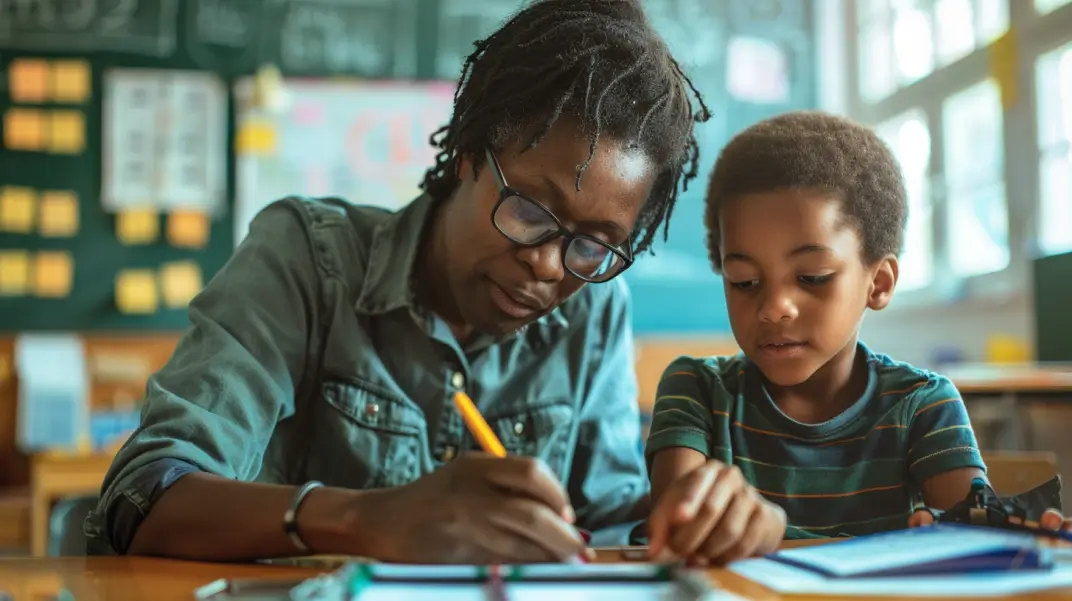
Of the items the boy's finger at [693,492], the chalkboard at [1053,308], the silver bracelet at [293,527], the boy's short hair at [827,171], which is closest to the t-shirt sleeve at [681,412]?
the boy's short hair at [827,171]

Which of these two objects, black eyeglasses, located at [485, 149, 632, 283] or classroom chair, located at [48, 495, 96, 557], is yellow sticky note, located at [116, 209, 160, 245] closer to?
classroom chair, located at [48, 495, 96, 557]

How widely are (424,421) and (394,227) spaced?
0.82 feet

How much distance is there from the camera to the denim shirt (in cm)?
88

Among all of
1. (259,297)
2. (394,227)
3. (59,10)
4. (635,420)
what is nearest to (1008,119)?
(635,420)

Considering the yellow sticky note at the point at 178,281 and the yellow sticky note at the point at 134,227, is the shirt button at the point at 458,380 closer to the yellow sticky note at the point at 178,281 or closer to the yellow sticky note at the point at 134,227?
the yellow sticky note at the point at 178,281

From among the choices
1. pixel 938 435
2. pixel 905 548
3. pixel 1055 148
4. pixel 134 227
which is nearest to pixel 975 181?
→ pixel 1055 148

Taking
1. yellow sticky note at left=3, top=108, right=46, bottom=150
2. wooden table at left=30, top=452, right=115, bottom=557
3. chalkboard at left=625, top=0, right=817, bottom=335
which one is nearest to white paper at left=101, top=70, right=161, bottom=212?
yellow sticky note at left=3, top=108, right=46, bottom=150

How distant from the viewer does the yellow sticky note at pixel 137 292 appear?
148 inches

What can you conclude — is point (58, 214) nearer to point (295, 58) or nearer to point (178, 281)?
point (178, 281)

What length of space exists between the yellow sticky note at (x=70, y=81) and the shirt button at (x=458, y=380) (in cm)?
324

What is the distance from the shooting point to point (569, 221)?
1005mm

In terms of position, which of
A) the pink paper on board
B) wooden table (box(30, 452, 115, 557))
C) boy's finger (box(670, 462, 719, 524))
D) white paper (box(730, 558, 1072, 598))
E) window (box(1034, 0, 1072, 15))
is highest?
window (box(1034, 0, 1072, 15))

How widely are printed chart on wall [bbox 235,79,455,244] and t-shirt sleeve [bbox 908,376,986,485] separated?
10.2ft

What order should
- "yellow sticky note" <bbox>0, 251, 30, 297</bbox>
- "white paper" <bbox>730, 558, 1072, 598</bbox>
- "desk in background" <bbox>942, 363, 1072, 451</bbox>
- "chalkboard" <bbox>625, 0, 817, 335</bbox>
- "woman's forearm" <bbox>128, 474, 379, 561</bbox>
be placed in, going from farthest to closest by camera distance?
"chalkboard" <bbox>625, 0, 817, 335</bbox>, "yellow sticky note" <bbox>0, 251, 30, 297</bbox>, "desk in background" <bbox>942, 363, 1072, 451</bbox>, "woman's forearm" <bbox>128, 474, 379, 561</bbox>, "white paper" <bbox>730, 558, 1072, 598</bbox>
